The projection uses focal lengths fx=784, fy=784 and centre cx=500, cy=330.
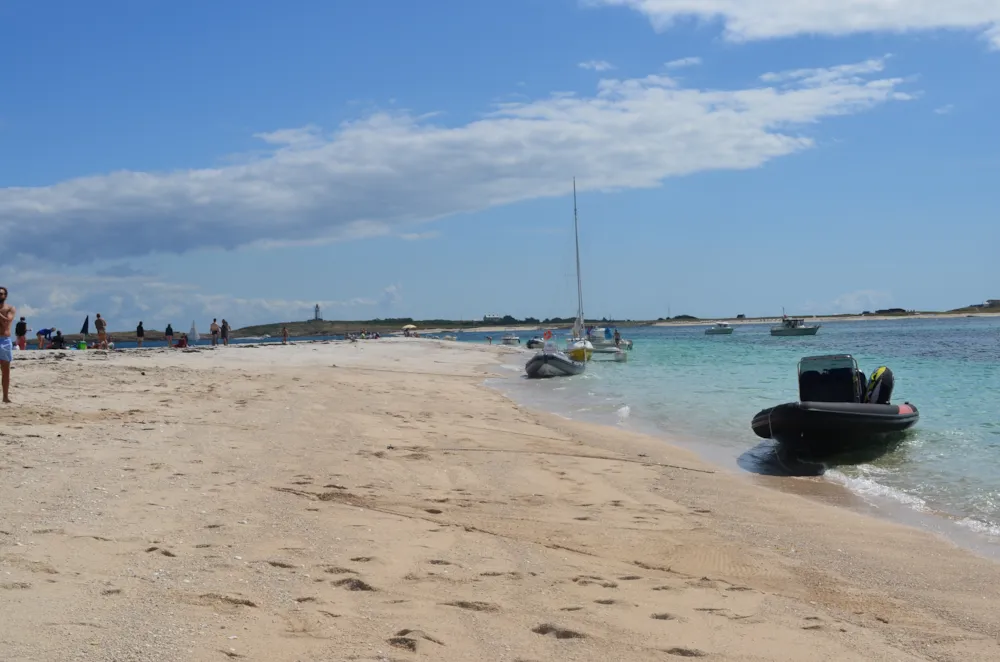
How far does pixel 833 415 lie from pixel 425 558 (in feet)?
27.1

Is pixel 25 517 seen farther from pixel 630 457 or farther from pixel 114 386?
pixel 114 386

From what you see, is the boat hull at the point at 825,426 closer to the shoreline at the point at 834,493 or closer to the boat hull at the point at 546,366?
the shoreline at the point at 834,493

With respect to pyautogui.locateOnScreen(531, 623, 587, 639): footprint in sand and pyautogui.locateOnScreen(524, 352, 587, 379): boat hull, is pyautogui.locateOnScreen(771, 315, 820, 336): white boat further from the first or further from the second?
pyautogui.locateOnScreen(531, 623, 587, 639): footprint in sand

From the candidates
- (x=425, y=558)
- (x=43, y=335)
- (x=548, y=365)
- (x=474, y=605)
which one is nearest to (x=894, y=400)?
(x=548, y=365)

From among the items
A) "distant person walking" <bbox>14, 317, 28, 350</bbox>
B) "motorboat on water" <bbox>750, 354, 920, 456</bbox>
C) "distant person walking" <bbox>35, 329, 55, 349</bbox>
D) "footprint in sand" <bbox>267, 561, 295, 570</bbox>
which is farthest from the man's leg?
"distant person walking" <bbox>35, 329, 55, 349</bbox>

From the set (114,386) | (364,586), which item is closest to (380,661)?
(364,586)

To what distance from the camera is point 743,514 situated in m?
7.64

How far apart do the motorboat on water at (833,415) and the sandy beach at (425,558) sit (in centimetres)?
140

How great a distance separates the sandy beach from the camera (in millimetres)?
3787

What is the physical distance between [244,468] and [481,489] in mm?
2329

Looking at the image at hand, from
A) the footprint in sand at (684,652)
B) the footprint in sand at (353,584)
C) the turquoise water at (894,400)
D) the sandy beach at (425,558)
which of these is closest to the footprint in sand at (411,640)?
the sandy beach at (425,558)

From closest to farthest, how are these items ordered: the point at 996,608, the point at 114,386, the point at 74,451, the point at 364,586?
the point at 364,586 → the point at 996,608 → the point at 74,451 → the point at 114,386

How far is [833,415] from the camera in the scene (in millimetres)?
11438

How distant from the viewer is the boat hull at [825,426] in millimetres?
11383
